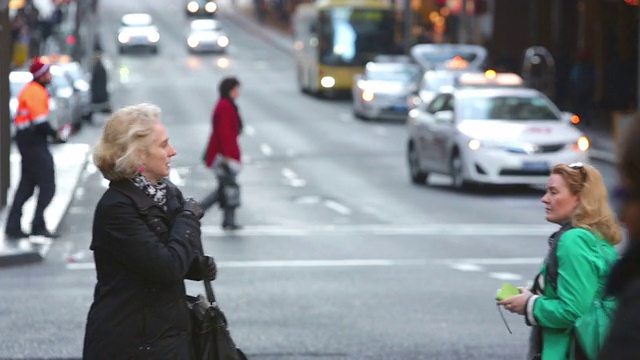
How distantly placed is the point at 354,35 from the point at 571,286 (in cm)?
4682

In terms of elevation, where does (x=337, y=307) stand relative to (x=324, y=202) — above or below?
above

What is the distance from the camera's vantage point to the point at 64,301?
1238 centimetres

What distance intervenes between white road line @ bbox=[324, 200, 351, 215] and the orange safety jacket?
19.4ft

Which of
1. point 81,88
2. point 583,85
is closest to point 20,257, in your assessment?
point 583,85

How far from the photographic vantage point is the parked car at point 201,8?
10156cm

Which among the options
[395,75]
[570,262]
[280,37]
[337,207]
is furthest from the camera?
[280,37]

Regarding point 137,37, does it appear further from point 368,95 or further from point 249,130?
point 249,130

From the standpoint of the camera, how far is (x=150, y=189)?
210 inches

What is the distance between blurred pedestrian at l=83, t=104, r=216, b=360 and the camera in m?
5.23

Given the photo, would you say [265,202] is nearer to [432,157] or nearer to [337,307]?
[432,157]

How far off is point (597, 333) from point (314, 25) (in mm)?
47241

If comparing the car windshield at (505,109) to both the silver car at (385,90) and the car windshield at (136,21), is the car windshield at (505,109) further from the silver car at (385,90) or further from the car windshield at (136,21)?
the car windshield at (136,21)

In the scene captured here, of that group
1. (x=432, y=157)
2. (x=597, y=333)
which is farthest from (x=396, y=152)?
(x=597, y=333)

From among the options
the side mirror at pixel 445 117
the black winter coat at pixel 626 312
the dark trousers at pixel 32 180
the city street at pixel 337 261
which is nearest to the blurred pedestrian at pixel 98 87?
the city street at pixel 337 261
